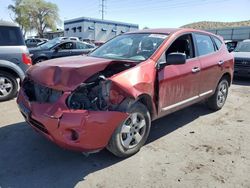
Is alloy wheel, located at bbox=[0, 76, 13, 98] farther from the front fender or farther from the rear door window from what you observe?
the rear door window

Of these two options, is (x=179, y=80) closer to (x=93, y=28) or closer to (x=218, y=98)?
(x=218, y=98)

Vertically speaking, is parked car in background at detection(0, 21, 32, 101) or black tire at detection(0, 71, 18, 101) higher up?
parked car in background at detection(0, 21, 32, 101)

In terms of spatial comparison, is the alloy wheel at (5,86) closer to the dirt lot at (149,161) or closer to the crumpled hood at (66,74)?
the dirt lot at (149,161)

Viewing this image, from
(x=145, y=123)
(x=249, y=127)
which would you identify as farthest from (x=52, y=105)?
(x=249, y=127)

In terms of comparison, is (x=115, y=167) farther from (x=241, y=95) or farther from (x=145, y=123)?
(x=241, y=95)

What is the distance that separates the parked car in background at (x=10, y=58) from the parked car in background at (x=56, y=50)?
468 cm

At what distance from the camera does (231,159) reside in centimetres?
370

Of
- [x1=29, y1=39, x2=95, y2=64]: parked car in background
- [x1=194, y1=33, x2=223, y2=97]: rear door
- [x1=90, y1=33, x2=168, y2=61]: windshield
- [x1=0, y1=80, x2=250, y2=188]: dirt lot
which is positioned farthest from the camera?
[x1=29, y1=39, x2=95, y2=64]: parked car in background

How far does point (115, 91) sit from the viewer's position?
319 cm

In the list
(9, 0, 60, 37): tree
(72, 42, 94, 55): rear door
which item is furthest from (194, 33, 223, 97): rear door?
(9, 0, 60, 37): tree

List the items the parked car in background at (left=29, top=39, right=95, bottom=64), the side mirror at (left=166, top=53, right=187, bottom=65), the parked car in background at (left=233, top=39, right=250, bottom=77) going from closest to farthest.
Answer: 1. the side mirror at (left=166, top=53, right=187, bottom=65)
2. the parked car in background at (left=233, top=39, right=250, bottom=77)
3. the parked car in background at (left=29, top=39, right=95, bottom=64)

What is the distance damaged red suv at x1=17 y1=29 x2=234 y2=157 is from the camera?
3061mm

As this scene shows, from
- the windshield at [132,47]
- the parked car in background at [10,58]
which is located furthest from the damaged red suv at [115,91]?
the parked car in background at [10,58]

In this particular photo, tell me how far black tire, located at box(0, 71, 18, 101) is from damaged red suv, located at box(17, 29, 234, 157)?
2.74m
